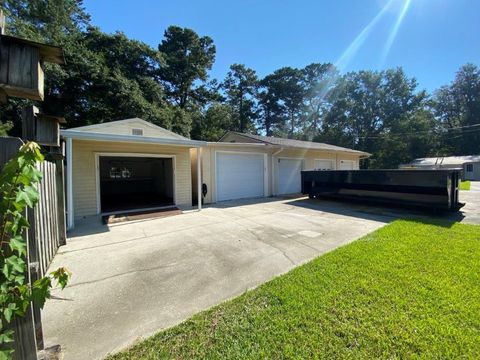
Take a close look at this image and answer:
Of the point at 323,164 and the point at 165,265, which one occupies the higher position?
the point at 323,164

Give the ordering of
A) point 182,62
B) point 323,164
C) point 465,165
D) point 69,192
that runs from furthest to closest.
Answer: point 465,165 → point 182,62 → point 323,164 → point 69,192

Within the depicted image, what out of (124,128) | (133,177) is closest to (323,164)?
(124,128)

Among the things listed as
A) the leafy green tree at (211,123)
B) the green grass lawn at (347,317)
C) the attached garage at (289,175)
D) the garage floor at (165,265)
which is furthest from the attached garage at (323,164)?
the leafy green tree at (211,123)

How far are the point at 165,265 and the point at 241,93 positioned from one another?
31186mm

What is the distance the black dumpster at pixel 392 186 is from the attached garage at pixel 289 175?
161cm

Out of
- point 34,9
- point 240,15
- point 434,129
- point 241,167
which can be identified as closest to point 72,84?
point 34,9

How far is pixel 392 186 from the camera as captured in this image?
8.37 metres

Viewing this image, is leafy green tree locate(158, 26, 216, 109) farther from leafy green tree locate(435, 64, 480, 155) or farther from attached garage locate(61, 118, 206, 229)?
leafy green tree locate(435, 64, 480, 155)

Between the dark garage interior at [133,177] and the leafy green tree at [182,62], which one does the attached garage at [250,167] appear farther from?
the leafy green tree at [182,62]

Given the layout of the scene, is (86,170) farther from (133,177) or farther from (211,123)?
(211,123)

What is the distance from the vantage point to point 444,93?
3903 cm

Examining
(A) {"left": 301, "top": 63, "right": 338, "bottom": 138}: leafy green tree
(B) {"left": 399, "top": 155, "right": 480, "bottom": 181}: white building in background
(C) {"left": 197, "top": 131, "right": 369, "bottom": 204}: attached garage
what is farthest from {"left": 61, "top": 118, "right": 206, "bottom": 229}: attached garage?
(B) {"left": 399, "top": 155, "right": 480, "bottom": 181}: white building in background

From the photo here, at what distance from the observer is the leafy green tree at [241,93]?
31.4 meters

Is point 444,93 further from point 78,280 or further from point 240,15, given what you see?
point 78,280
